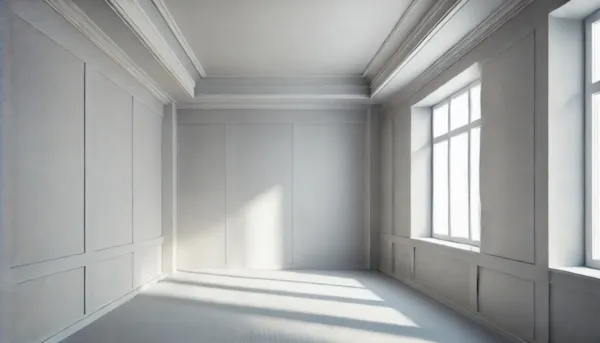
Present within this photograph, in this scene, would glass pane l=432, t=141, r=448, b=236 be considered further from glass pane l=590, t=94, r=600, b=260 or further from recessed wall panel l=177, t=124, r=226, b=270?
recessed wall panel l=177, t=124, r=226, b=270

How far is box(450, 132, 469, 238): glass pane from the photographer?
7.21 meters

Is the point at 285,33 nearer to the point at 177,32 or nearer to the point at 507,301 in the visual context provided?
the point at 177,32

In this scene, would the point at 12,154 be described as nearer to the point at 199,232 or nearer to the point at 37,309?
the point at 37,309

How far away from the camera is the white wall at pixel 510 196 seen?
4.52 m

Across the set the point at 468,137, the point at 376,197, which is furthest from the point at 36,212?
the point at 376,197

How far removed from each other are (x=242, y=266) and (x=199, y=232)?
1058 mm

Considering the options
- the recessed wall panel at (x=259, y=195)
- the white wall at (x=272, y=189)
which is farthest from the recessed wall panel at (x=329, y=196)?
the recessed wall panel at (x=259, y=195)

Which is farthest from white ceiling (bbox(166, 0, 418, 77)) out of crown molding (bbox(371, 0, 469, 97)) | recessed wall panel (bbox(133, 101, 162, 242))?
recessed wall panel (bbox(133, 101, 162, 242))

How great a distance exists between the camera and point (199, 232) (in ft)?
34.1

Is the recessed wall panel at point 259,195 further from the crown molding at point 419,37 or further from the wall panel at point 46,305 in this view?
the wall panel at point 46,305

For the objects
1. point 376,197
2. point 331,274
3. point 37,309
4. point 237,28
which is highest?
point 237,28

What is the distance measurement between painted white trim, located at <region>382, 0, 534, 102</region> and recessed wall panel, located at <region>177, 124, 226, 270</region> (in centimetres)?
402

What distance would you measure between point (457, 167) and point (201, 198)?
198 inches

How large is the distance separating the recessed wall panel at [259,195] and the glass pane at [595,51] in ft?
22.2
